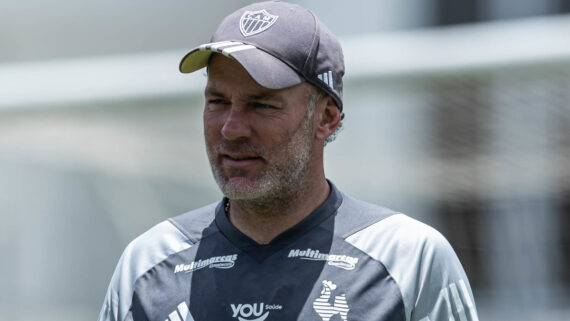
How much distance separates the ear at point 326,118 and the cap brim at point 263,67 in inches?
4.7

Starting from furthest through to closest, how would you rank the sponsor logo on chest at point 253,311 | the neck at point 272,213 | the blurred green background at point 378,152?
the blurred green background at point 378,152 < the neck at point 272,213 < the sponsor logo on chest at point 253,311

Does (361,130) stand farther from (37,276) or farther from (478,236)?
(37,276)

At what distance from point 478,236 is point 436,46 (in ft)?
3.18

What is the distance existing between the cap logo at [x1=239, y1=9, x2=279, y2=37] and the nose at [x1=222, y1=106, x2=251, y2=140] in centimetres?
18

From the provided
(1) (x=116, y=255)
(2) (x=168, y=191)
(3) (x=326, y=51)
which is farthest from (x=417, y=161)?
(3) (x=326, y=51)

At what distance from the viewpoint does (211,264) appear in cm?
200

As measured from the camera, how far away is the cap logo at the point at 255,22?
6.64ft

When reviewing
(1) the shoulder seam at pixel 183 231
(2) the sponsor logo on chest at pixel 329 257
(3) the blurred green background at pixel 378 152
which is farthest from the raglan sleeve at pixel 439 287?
(3) the blurred green background at pixel 378 152

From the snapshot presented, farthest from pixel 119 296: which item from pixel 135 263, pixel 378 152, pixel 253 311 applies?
pixel 378 152

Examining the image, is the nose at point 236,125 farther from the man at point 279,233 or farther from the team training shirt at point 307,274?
the team training shirt at point 307,274

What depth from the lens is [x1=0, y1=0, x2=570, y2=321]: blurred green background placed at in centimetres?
451

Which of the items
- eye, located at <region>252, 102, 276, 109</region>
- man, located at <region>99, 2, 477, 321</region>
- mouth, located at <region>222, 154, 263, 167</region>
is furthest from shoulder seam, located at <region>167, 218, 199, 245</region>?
eye, located at <region>252, 102, 276, 109</region>

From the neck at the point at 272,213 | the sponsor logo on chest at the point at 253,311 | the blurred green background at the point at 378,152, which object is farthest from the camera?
the blurred green background at the point at 378,152

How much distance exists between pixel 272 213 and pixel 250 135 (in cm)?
18
